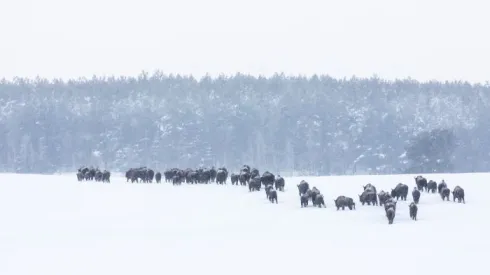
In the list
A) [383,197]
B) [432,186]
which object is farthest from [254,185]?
[383,197]

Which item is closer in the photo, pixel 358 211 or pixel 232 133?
pixel 358 211

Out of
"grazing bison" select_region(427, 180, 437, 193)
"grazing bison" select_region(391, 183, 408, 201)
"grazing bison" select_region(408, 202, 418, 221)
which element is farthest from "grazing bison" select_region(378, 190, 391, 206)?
"grazing bison" select_region(427, 180, 437, 193)

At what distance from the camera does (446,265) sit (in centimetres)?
1872

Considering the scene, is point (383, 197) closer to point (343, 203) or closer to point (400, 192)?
point (343, 203)

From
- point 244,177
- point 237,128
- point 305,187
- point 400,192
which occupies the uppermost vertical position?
point 237,128

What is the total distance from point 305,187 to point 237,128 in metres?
83.1

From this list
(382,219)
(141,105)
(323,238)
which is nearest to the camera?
(323,238)

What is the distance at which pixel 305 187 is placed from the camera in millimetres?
37062

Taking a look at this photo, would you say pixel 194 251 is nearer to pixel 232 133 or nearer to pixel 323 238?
pixel 323 238

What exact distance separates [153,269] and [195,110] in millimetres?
105963

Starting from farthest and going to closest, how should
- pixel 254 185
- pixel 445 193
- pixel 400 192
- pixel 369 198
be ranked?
pixel 254 185 → pixel 400 192 → pixel 445 193 → pixel 369 198

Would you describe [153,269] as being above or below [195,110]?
below

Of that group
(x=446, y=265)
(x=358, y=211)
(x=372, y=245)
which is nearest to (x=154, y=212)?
(x=358, y=211)

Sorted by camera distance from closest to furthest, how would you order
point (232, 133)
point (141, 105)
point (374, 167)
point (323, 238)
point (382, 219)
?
1. point (323, 238)
2. point (382, 219)
3. point (374, 167)
4. point (232, 133)
5. point (141, 105)
